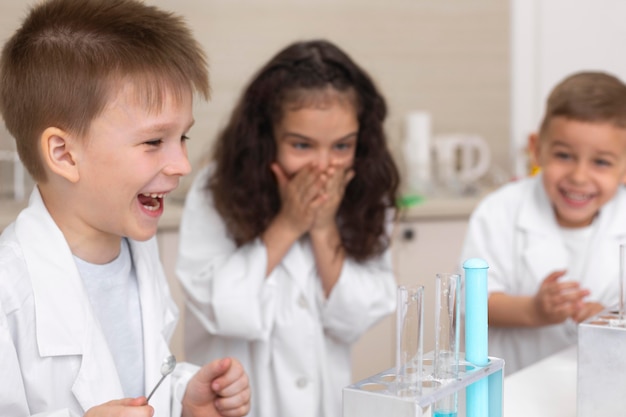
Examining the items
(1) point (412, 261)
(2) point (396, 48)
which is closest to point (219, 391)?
(1) point (412, 261)

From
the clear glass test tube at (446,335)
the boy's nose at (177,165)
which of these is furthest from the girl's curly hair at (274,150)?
the clear glass test tube at (446,335)

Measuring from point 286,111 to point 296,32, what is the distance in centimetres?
131

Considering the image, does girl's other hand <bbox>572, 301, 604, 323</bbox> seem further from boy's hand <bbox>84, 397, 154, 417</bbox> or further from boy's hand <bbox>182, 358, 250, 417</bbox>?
boy's hand <bbox>84, 397, 154, 417</bbox>

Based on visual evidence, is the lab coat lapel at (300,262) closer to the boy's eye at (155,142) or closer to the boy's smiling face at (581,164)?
the boy's smiling face at (581,164)

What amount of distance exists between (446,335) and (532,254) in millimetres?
904

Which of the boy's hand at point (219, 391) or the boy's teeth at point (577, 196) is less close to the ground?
the boy's teeth at point (577, 196)

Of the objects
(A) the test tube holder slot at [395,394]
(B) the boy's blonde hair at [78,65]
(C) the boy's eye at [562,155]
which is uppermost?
(B) the boy's blonde hair at [78,65]

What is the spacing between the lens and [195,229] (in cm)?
169

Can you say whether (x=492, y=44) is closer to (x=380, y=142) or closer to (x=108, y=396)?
(x=380, y=142)

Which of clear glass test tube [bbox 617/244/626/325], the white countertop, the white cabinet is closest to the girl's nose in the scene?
the white countertop

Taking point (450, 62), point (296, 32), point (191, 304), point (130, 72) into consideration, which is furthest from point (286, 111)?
point (450, 62)

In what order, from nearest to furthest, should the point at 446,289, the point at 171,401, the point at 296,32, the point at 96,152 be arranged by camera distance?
the point at 446,289
the point at 96,152
the point at 171,401
the point at 296,32

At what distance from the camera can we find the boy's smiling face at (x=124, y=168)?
107 cm

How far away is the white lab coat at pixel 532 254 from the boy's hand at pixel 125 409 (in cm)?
93
